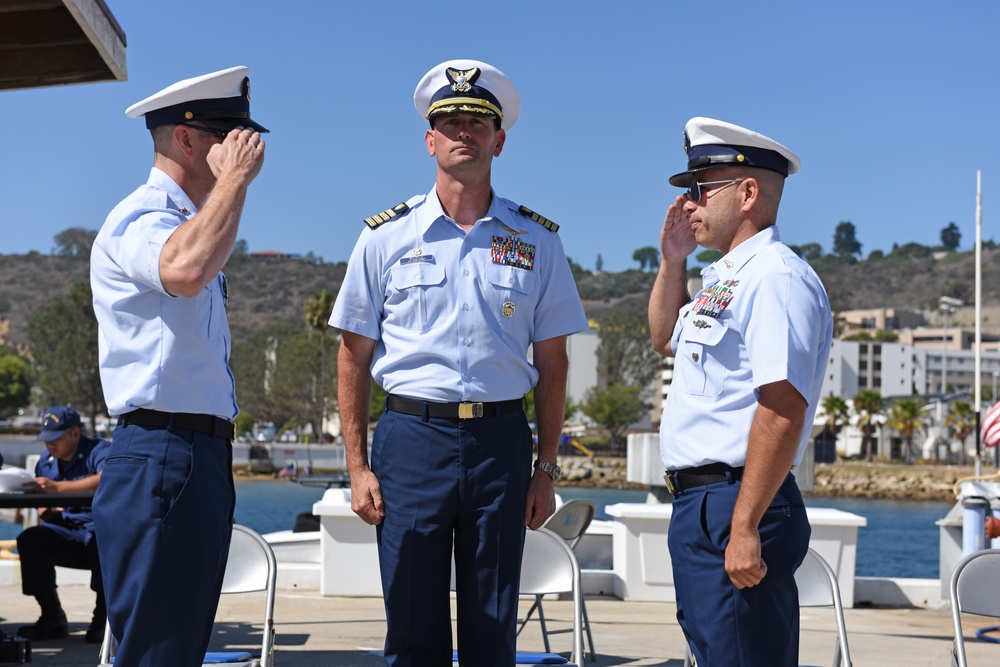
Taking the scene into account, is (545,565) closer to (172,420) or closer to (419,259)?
(419,259)

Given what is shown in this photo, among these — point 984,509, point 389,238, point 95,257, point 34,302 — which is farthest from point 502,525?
point 34,302

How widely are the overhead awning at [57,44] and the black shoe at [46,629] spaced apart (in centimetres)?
295

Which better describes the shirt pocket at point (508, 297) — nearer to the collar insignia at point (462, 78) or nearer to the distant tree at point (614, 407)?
the collar insignia at point (462, 78)

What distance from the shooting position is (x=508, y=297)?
12.2ft

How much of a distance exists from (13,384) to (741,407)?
134 metres

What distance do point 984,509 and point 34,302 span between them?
673 feet

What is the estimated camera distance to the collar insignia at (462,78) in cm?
369

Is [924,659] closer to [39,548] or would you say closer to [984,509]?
[984,509]

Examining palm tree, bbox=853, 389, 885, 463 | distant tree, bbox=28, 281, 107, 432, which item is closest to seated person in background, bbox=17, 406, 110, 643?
distant tree, bbox=28, 281, 107, 432

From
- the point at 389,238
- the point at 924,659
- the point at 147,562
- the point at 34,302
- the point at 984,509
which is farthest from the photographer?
the point at 34,302

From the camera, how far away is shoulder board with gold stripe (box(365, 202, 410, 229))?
377cm

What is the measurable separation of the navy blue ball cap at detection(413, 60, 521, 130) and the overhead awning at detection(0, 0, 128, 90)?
6.18ft

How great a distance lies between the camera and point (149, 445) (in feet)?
9.83

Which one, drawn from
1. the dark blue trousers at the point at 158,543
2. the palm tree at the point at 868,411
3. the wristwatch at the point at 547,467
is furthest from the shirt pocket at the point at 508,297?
the palm tree at the point at 868,411
